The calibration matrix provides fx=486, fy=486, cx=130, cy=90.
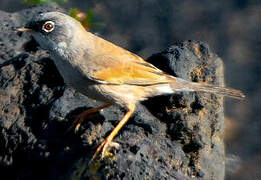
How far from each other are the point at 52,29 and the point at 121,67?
3.27 feet

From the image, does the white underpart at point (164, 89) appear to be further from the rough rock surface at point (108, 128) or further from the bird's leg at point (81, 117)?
the bird's leg at point (81, 117)

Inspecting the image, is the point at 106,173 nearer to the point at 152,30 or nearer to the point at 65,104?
the point at 65,104

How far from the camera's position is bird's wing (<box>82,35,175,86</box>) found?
20.2ft

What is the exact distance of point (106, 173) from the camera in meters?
4.95

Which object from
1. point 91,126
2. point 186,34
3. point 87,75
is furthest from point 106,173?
point 186,34

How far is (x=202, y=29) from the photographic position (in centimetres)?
1131

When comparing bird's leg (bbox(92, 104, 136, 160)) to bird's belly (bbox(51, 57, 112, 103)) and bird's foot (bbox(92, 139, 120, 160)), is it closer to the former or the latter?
bird's foot (bbox(92, 139, 120, 160))

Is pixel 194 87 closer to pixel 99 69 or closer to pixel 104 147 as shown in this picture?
pixel 99 69

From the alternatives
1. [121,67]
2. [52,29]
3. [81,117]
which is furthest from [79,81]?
[52,29]

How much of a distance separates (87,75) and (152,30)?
18.2 feet

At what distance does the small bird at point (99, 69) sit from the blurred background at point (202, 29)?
3862mm

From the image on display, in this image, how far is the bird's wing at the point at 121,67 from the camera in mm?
6164

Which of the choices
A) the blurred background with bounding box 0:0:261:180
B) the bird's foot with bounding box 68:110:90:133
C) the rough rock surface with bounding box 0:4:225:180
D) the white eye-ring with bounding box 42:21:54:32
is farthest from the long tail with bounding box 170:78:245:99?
the blurred background with bounding box 0:0:261:180

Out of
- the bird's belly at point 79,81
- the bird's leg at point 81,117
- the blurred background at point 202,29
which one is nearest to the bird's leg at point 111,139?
the bird's belly at point 79,81
